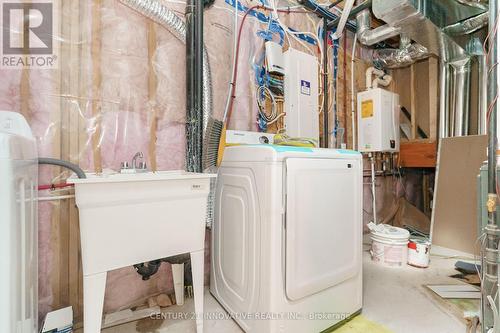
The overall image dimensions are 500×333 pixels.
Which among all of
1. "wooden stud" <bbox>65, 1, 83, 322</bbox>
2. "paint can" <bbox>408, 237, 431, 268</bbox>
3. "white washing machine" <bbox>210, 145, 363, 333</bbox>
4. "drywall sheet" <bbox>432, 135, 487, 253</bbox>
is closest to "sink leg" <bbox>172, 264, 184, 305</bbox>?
"white washing machine" <bbox>210, 145, 363, 333</bbox>

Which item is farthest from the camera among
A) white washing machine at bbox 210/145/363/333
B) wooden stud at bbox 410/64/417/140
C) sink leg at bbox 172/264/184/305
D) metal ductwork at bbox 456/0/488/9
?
wooden stud at bbox 410/64/417/140

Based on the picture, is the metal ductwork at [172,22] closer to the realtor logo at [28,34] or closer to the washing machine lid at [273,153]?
the washing machine lid at [273,153]

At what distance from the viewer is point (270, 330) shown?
1.12 m

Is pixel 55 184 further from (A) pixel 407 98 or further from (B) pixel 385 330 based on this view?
(A) pixel 407 98

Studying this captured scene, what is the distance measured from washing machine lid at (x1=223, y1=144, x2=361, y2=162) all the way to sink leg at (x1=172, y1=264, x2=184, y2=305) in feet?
2.39

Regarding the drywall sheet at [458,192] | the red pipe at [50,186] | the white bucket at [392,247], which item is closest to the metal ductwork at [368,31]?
the drywall sheet at [458,192]

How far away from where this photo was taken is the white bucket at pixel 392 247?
84.4 inches

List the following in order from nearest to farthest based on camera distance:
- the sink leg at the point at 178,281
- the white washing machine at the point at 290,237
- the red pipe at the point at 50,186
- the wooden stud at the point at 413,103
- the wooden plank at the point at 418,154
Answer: the white washing machine at the point at 290,237, the red pipe at the point at 50,186, the sink leg at the point at 178,281, the wooden plank at the point at 418,154, the wooden stud at the point at 413,103

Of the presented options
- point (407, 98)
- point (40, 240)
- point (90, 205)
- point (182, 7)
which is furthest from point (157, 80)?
point (407, 98)

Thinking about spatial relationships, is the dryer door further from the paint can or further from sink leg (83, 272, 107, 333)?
the paint can

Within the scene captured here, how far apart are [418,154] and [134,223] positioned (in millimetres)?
3254

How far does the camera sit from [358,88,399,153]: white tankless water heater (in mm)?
2770

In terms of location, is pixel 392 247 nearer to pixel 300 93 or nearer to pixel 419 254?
pixel 419 254

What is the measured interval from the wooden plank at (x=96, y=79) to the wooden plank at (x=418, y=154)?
3313 millimetres
